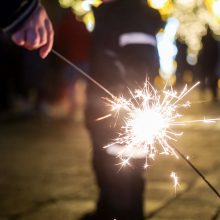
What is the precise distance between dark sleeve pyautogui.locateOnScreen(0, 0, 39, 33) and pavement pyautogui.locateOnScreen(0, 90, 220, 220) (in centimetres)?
225

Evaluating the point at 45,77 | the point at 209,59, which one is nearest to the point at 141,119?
the point at 45,77

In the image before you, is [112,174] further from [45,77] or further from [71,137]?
[45,77]

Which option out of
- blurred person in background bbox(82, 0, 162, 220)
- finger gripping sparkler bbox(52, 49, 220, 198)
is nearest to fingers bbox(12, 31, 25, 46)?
finger gripping sparkler bbox(52, 49, 220, 198)

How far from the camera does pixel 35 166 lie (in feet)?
27.3

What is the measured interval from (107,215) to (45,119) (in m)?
8.55

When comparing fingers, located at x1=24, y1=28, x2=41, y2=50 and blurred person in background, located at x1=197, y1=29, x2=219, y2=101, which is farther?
blurred person in background, located at x1=197, y1=29, x2=219, y2=101

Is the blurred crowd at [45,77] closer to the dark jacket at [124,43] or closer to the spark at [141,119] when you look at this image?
the dark jacket at [124,43]

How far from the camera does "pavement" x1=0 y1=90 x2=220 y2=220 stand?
6.02 meters

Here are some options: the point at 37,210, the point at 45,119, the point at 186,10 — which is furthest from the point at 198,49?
the point at 37,210

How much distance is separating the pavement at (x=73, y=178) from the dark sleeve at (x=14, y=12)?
2254mm

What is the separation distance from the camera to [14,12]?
13.2 feet

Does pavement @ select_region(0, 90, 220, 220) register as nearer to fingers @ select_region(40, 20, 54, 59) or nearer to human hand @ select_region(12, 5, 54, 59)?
fingers @ select_region(40, 20, 54, 59)

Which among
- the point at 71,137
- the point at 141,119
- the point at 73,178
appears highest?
the point at 141,119

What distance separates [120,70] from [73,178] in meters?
2.73
